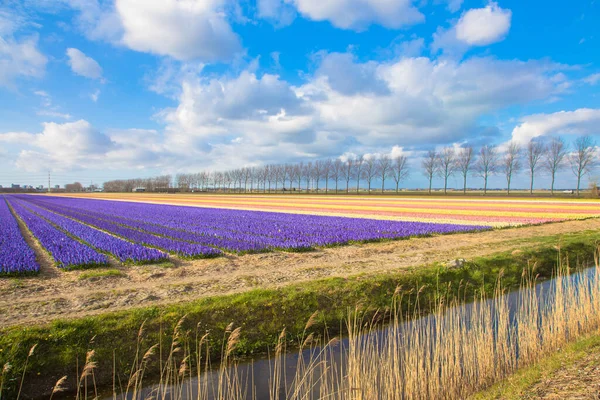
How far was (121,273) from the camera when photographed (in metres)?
12.0

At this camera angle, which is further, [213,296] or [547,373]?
[213,296]

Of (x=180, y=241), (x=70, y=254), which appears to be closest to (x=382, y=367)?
(x=70, y=254)

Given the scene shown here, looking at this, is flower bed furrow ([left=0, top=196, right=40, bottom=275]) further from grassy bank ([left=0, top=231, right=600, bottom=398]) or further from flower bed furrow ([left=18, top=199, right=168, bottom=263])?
grassy bank ([left=0, top=231, right=600, bottom=398])

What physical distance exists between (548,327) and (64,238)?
68.5 feet

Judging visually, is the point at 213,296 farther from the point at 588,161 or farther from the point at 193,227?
the point at 588,161

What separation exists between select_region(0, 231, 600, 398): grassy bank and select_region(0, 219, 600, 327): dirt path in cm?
96

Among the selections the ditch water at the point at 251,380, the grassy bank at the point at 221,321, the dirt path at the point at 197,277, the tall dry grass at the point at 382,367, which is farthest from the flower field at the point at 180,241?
the ditch water at the point at 251,380

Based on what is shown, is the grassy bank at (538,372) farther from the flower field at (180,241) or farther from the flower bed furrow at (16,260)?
the flower bed furrow at (16,260)

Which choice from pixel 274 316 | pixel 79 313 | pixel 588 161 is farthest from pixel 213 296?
pixel 588 161

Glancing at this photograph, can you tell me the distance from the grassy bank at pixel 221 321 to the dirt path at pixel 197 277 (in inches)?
37.7

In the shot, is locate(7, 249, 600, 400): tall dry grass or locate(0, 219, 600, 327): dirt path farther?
locate(0, 219, 600, 327): dirt path

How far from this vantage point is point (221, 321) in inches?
313

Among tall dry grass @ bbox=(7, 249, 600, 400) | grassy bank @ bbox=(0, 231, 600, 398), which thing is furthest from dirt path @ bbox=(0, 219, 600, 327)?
tall dry grass @ bbox=(7, 249, 600, 400)

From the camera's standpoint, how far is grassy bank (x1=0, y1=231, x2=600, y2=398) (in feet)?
20.9
